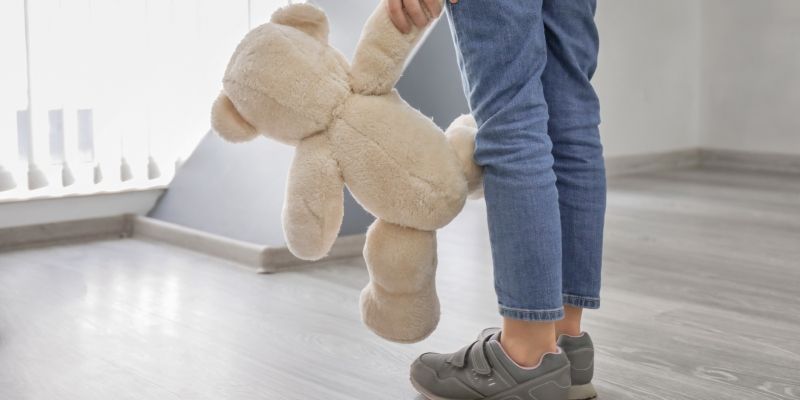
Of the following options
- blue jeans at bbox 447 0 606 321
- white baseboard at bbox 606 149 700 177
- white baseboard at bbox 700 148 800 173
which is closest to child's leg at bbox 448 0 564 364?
blue jeans at bbox 447 0 606 321

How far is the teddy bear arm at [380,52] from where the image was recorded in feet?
3.40

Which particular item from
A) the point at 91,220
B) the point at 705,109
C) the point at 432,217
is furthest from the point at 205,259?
the point at 705,109

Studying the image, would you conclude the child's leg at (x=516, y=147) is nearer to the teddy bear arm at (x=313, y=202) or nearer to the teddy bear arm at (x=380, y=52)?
the teddy bear arm at (x=380, y=52)

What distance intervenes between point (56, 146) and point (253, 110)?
116 cm

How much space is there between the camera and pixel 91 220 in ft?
7.17

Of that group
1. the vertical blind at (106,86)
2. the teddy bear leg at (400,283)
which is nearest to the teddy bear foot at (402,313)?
the teddy bear leg at (400,283)

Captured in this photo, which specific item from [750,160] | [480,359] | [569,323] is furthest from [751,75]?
[480,359]

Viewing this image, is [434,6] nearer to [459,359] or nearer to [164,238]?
[459,359]

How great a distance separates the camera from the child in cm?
101

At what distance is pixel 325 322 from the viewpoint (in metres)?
1.49

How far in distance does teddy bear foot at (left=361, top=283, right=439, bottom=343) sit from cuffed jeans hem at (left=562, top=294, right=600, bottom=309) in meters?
0.16

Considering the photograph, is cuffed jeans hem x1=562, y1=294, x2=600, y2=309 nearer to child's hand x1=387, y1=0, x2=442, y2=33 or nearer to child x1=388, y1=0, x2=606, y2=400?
child x1=388, y1=0, x2=606, y2=400

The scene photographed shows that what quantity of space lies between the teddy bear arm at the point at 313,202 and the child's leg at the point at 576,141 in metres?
0.25

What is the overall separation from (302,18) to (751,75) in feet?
9.91
